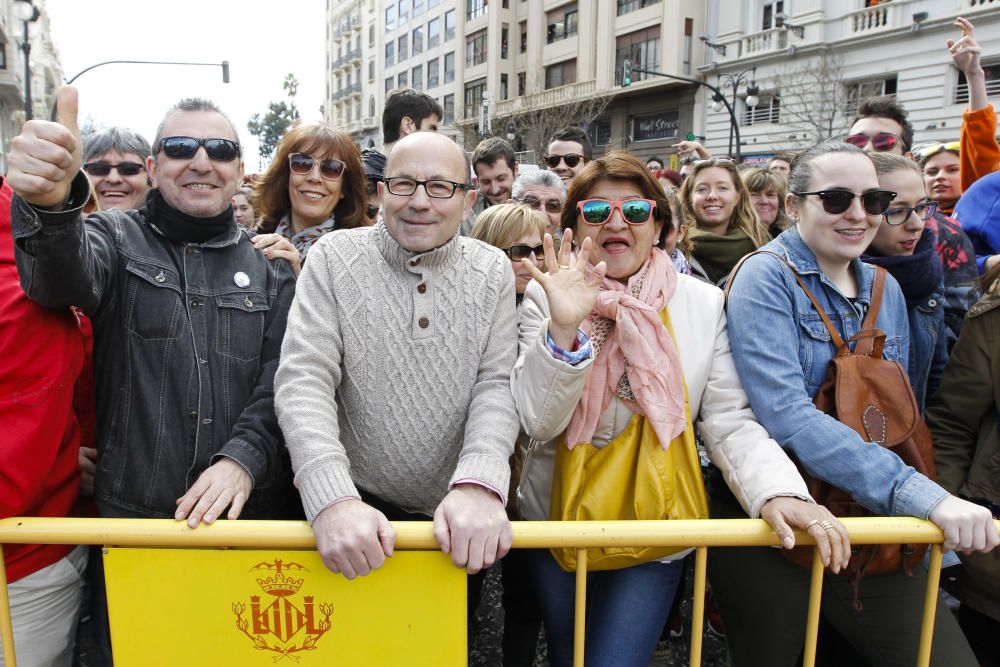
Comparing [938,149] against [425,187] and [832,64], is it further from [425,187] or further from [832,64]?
[832,64]

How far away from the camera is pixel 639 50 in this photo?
32.0 metres

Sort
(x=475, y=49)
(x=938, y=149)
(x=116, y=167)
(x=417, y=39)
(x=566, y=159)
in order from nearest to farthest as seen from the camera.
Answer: (x=116, y=167)
(x=938, y=149)
(x=566, y=159)
(x=475, y=49)
(x=417, y=39)

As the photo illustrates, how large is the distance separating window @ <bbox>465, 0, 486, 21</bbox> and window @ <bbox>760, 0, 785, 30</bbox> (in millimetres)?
22025

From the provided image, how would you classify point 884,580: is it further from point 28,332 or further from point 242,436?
point 28,332

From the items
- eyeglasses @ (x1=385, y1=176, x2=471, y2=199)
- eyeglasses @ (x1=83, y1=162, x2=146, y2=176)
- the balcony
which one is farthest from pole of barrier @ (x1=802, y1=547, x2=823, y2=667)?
the balcony

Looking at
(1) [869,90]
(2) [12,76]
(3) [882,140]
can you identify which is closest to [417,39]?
(2) [12,76]

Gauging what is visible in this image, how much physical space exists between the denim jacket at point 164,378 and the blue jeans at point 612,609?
98cm

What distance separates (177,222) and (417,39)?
A: 56585 millimetres

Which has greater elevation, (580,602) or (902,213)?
(902,213)

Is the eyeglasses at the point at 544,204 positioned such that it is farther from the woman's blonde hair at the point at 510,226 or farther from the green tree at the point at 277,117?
the green tree at the point at 277,117

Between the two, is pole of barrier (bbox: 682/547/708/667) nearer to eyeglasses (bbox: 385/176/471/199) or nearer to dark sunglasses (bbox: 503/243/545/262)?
eyeglasses (bbox: 385/176/471/199)

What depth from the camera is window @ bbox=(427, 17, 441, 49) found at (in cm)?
5003

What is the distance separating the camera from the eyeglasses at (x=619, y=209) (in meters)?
2.13

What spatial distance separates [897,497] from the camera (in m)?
1.83
